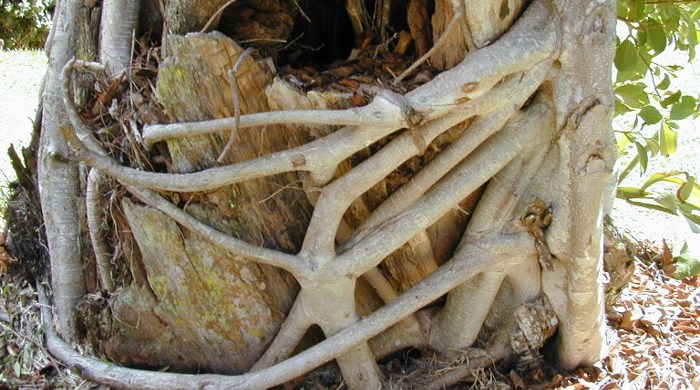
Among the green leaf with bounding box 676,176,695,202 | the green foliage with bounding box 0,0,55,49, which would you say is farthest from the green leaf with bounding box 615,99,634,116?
the green foliage with bounding box 0,0,55,49

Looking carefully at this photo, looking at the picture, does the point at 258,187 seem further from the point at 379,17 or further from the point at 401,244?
the point at 379,17

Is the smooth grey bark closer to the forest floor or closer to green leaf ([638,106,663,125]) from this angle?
the forest floor

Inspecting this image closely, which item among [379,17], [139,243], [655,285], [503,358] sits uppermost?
[379,17]

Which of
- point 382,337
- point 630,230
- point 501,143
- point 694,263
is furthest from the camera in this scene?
point 630,230

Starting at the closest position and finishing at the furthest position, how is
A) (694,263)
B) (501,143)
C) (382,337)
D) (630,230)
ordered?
(501,143)
(382,337)
(694,263)
(630,230)

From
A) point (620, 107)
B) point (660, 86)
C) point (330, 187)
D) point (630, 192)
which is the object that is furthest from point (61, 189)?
point (660, 86)

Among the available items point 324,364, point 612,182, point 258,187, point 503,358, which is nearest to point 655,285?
point 612,182
